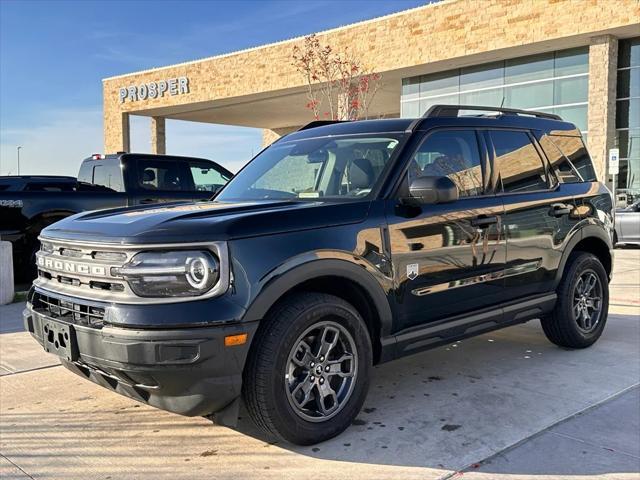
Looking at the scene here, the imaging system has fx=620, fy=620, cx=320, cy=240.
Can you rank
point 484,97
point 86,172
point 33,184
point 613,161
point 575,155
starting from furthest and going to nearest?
1. point 484,97
2. point 613,161
3. point 86,172
4. point 33,184
5. point 575,155

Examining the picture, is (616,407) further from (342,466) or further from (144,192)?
(144,192)

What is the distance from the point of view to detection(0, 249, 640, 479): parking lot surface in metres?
3.27

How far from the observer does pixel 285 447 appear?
3541 mm

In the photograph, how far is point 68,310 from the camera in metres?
3.42

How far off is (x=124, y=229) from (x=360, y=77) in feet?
64.3

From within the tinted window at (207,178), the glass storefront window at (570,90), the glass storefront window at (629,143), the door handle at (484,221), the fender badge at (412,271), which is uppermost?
the glass storefront window at (570,90)

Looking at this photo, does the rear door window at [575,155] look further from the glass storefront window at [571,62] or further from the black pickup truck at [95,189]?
the glass storefront window at [571,62]

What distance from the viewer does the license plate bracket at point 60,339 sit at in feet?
10.8

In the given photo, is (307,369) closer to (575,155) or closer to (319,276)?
(319,276)

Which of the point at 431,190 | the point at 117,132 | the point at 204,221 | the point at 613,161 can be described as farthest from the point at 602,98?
the point at 117,132

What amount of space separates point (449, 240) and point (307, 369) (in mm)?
1359

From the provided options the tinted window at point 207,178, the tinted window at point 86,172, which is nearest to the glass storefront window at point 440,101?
the tinted window at point 207,178

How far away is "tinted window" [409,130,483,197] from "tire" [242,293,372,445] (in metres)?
1.17

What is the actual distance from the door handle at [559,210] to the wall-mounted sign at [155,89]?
97.7 feet
